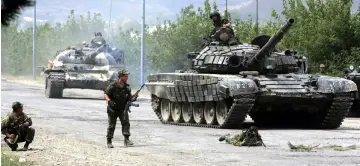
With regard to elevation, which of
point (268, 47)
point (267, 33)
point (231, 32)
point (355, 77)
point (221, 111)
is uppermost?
point (267, 33)

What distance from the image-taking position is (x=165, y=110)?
2509 cm

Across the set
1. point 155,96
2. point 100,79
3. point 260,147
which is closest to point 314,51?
point 100,79

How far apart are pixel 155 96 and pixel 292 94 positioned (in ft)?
17.5

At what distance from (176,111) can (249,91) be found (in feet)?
12.8

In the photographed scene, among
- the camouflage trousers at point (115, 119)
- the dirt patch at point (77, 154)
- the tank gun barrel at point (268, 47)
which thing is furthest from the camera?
the tank gun barrel at point (268, 47)

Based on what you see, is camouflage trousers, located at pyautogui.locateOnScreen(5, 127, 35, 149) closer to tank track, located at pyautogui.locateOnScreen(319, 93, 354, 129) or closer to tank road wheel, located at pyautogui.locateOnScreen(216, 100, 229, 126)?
tank road wheel, located at pyautogui.locateOnScreen(216, 100, 229, 126)

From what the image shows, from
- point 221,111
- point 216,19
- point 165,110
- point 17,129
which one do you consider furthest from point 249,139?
point 216,19

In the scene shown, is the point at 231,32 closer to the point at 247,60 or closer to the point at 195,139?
the point at 247,60

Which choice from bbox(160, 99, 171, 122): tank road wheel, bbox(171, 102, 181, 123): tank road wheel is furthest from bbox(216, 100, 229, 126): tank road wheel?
bbox(160, 99, 171, 122): tank road wheel

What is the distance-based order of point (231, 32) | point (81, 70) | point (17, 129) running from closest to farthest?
point (17, 129) < point (231, 32) < point (81, 70)

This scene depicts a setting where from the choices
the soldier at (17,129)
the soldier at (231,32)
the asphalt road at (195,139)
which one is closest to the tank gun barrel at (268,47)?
the soldier at (231,32)

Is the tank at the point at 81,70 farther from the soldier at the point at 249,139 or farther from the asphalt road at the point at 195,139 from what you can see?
the soldier at the point at 249,139

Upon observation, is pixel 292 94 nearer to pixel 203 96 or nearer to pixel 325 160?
pixel 203 96

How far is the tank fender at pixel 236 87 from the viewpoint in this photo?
68.4ft
